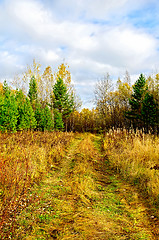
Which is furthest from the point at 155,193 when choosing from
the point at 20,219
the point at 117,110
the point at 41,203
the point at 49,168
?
the point at 117,110

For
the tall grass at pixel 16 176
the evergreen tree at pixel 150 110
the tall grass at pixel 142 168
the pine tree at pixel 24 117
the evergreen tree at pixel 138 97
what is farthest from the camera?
the evergreen tree at pixel 138 97

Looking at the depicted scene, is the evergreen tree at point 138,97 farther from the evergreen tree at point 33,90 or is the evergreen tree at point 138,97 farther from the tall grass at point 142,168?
the tall grass at point 142,168

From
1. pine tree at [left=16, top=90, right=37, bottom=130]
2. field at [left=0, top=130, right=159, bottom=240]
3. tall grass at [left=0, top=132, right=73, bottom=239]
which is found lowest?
field at [left=0, top=130, right=159, bottom=240]

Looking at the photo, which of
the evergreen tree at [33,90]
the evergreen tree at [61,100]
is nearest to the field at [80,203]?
the evergreen tree at [61,100]

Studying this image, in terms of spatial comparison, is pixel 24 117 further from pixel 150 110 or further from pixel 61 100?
pixel 150 110

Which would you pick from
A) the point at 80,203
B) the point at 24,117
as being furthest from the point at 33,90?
the point at 80,203

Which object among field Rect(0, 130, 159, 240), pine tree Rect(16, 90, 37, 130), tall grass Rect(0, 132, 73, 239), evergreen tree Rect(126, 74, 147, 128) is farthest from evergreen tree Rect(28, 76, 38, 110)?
field Rect(0, 130, 159, 240)

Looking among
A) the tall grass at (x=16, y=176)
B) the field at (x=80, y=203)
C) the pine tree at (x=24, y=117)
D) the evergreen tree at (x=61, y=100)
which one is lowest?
the field at (x=80, y=203)

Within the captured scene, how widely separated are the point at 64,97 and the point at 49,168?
19113 millimetres

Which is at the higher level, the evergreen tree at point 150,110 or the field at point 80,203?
the evergreen tree at point 150,110

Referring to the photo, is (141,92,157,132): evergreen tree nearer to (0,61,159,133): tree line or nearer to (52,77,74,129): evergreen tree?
(0,61,159,133): tree line

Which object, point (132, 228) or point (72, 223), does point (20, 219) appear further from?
point (132, 228)

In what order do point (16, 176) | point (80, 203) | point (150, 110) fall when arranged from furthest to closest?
point (150, 110) → point (16, 176) → point (80, 203)

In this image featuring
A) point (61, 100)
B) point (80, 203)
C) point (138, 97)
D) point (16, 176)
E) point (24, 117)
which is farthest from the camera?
point (138, 97)
